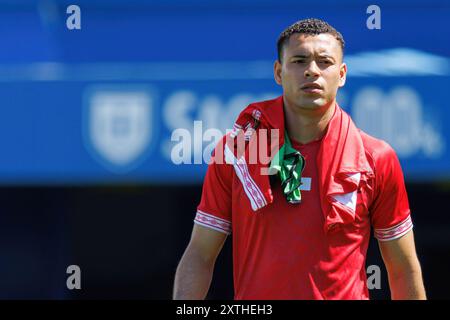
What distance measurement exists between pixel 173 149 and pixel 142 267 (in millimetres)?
895

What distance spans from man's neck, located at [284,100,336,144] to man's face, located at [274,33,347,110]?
0.03 m

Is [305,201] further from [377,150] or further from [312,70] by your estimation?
[312,70]

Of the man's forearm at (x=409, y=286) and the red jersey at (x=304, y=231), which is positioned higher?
the red jersey at (x=304, y=231)

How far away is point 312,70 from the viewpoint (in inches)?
97.8

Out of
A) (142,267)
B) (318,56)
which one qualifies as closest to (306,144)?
(318,56)

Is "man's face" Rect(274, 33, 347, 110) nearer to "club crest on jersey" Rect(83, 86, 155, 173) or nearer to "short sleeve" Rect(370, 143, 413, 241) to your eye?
"short sleeve" Rect(370, 143, 413, 241)

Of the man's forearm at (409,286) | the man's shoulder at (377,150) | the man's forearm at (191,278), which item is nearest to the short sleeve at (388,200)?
the man's shoulder at (377,150)

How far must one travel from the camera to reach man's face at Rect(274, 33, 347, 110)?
8.16 feet

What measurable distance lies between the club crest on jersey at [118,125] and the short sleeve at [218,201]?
1745 mm

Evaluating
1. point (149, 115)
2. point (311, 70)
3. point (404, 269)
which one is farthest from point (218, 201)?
point (149, 115)

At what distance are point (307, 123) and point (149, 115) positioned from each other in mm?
1795

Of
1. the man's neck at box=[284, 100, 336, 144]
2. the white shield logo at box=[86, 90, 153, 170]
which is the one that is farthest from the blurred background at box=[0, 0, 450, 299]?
the man's neck at box=[284, 100, 336, 144]

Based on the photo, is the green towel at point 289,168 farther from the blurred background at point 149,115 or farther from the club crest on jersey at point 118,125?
the club crest on jersey at point 118,125

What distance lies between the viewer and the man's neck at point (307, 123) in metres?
2.55
